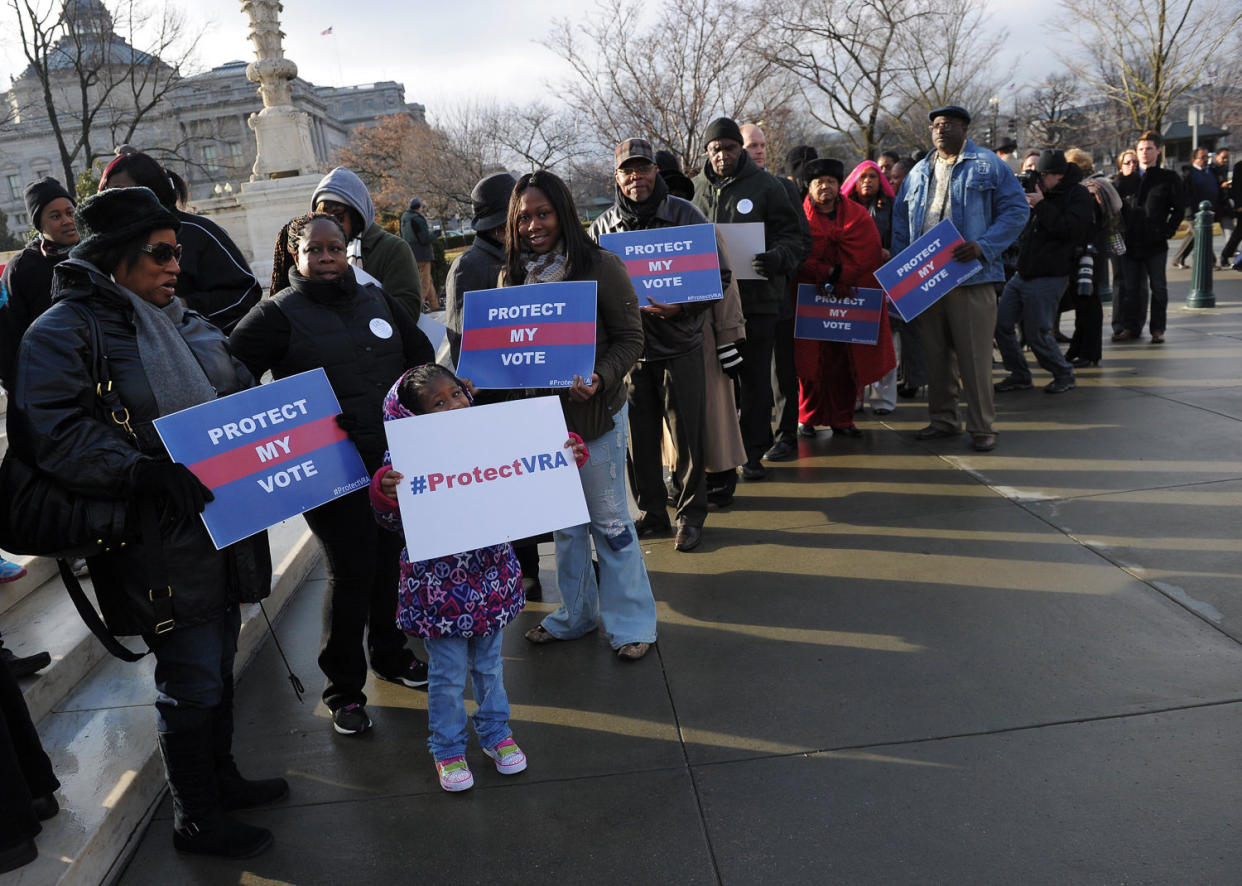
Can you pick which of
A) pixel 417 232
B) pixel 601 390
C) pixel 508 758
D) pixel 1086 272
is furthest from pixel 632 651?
pixel 417 232

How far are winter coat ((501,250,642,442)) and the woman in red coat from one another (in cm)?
302

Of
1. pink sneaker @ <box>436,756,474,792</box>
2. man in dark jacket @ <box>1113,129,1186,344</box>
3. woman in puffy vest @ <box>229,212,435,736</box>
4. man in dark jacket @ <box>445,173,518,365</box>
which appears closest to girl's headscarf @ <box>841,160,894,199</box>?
man in dark jacket @ <box>1113,129,1186,344</box>

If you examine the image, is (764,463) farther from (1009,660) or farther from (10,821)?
(10,821)

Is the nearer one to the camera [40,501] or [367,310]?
[40,501]

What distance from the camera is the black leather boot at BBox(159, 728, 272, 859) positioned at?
2.82 meters

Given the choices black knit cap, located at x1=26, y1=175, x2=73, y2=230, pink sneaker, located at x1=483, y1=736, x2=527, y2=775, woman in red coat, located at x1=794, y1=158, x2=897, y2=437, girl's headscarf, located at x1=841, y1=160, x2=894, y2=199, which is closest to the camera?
pink sneaker, located at x1=483, y1=736, x2=527, y2=775

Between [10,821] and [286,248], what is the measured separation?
6.80 feet

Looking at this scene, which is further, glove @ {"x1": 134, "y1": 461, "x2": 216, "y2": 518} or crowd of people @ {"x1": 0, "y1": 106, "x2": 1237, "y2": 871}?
crowd of people @ {"x1": 0, "y1": 106, "x2": 1237, "y2": 871}

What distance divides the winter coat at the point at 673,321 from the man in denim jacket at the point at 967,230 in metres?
2.27

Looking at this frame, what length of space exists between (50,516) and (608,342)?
222 cm

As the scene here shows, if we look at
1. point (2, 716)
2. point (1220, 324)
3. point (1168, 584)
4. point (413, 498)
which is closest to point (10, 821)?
point (2, 716)

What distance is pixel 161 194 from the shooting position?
3.87 m

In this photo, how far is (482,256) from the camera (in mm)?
4367

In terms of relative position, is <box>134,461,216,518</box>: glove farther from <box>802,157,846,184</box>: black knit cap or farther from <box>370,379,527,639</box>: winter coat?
<box>802,157,846,184</box>: black knit cap
